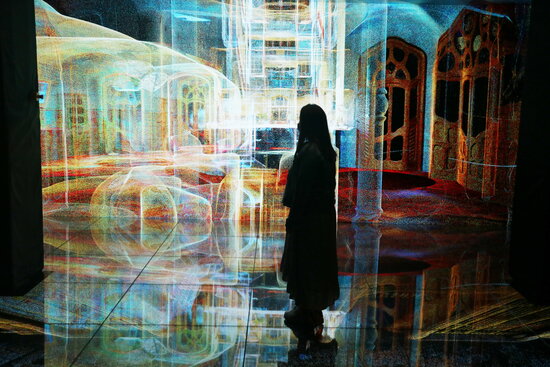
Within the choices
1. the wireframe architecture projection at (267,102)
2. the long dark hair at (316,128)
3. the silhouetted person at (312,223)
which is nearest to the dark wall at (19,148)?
the silhouetted person at (312,223)

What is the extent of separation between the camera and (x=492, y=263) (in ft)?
20.8

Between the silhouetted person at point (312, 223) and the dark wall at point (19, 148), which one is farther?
the dark wall at point (19, 148)

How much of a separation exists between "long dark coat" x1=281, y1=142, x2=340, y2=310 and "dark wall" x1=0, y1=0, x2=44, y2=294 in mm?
2679

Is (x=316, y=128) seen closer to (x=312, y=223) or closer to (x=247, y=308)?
(x=312, y=223)

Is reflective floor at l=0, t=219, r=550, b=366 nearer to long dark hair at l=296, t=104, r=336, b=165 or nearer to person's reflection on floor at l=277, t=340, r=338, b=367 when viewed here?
person's reflection on floor at l=277, t=340, r=338, b=367

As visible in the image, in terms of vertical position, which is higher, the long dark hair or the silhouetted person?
the long dark hair

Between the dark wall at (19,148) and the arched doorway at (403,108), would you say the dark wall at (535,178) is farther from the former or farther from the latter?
the dark wall at (19,148)

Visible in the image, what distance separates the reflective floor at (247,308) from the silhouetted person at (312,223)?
36cm

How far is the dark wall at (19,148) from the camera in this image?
A: 4.84 metres

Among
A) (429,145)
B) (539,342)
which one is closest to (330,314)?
(539,342)

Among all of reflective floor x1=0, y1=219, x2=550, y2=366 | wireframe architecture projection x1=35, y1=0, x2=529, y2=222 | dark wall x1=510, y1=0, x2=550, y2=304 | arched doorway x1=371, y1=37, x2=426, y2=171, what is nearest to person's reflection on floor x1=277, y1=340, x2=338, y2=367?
reflective floor x1=0, y1=219, x2=550, y2=366

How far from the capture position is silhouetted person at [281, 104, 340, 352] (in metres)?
4.01

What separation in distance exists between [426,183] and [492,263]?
2.22m

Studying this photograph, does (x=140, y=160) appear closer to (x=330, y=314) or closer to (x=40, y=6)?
(x=40, y=6)
